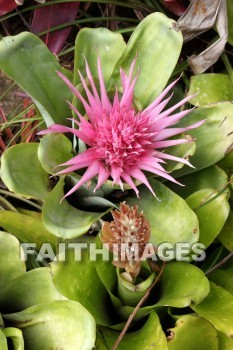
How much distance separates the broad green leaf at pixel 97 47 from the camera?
1075mm

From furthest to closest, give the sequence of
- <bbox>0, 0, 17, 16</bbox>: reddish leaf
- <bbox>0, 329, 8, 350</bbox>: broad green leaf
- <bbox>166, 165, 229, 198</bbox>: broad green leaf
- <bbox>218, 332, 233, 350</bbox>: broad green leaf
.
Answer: <bbox>0, 0, 17, 16</bbox>: reddish leaf, <bbox>166, 165, 229, 198</bbox>: broad green leaf, <bbox>218, 332, 233, 350</bbox>: broad green leaf, <bbox>0, 329, 8, 350</bbox>: broad green leaf

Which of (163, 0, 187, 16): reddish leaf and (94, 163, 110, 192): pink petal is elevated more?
(163, 0, 187, 16): reddish leaf

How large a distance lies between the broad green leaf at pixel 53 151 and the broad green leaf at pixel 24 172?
49 millimetres

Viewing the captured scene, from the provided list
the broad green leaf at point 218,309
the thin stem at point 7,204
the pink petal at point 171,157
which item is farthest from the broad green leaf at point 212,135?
the thin stem at point 7,204

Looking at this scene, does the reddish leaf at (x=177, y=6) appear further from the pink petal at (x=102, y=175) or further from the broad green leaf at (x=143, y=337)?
the broad green leaf at (x=143, y=337)

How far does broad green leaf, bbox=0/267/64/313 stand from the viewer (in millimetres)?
974

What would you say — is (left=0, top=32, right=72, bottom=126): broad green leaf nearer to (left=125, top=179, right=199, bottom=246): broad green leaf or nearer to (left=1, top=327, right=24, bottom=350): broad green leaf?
(left=125, top=179, right=199, bottom=246): broad green leaf

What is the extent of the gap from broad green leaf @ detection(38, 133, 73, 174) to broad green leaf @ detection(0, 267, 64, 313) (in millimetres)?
175

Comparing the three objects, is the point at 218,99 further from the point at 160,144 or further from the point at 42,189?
the point at 42,189

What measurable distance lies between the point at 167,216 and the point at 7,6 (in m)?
0.59

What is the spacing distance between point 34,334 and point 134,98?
17.4 inches

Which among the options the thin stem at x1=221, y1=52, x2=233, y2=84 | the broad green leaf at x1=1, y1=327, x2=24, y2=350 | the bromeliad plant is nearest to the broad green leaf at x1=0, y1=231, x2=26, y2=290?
the bromeliad plant

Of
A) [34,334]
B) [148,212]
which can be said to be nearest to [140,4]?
[148,212]

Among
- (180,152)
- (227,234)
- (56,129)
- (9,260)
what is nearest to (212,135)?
(180,152)
